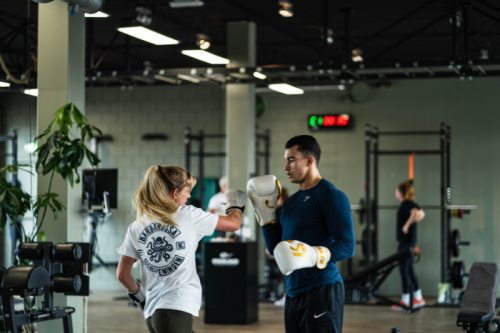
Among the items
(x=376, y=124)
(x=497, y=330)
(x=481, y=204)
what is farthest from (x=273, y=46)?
(x=497, y=330)

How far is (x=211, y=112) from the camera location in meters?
10.9

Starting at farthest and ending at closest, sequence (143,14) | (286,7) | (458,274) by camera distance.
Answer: (458,274) → (286,7) → (143,14)

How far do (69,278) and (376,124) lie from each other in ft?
22.6

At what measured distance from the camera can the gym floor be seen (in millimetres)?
6754

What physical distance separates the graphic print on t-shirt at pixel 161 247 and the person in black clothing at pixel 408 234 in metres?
5.72

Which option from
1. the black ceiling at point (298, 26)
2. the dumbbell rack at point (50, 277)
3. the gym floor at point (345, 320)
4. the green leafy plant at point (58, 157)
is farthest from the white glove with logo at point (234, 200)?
the gym floor at point (345, 320)

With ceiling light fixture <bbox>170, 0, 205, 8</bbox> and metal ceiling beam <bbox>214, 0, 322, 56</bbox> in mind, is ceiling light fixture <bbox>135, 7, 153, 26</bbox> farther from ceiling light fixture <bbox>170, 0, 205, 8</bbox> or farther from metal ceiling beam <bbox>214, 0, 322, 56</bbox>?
metal ceiling beam <bbox>214, 0, 322, 56</bbox>

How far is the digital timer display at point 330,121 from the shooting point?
10.3 meters

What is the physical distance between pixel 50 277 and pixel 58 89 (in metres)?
1.78

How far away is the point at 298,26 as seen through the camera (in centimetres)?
857

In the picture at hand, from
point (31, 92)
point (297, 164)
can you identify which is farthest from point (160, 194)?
point (31, 92)

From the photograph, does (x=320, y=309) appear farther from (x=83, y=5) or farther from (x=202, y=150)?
(x=202, y=150)

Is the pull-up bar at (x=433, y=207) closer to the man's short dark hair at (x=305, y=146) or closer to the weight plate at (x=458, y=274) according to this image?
the weight plate at (x=458, y=274)

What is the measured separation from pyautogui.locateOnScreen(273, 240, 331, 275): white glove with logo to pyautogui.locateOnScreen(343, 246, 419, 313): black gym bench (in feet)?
19.1
